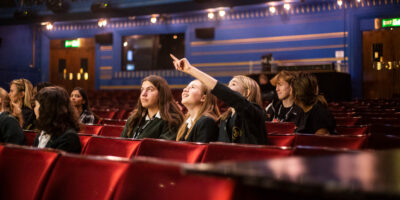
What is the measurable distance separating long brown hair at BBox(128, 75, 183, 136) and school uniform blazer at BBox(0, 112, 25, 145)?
807 millimetres

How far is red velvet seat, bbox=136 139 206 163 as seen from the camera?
1.74 meters

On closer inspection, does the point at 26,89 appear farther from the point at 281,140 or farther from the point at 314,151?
the point at 314,151

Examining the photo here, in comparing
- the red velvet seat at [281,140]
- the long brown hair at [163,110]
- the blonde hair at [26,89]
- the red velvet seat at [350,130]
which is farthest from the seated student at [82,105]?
the red velvet seat at [350,130]

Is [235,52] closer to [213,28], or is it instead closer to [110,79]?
[213,28]

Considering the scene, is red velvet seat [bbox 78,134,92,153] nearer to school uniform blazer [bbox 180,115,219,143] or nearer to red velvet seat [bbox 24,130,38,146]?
red velvet seat [bbox 24,130,38,146]

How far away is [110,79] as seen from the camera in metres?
14.2

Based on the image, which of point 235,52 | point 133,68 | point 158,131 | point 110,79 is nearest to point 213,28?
point 235,52

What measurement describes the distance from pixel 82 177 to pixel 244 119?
1.16 meters

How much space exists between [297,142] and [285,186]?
5.96ft

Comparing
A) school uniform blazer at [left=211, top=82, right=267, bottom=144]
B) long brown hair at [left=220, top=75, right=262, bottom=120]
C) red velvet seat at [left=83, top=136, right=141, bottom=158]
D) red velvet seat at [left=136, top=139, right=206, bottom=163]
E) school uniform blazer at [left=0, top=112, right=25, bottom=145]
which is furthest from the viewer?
long brown hair at [left=220, top=75, right=262, bottom=120]

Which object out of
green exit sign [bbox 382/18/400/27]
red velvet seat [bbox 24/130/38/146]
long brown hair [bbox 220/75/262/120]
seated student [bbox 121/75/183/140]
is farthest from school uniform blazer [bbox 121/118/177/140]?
green exit sign [bbox 382/18/400/27]

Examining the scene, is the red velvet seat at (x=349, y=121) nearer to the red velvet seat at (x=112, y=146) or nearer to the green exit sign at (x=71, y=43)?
the red velvet seat at (x=112, y=146)

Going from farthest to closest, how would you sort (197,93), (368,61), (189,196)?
(368,61), (197,93), (189,196)

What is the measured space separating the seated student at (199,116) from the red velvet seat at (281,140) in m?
0.41
